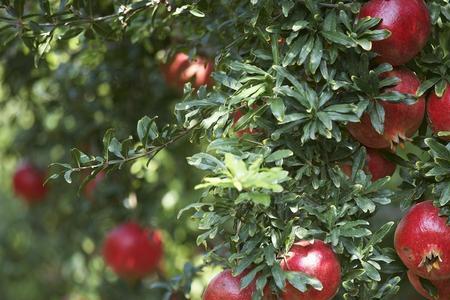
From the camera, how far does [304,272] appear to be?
4.38 ft

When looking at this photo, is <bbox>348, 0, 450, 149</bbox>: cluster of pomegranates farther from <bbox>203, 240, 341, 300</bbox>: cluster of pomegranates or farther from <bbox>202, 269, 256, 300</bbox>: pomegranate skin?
Answer: <bbox>202, 269, 256, 300</bbox>: pomegranate skin

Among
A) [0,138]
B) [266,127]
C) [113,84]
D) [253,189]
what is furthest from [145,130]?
[0,138]

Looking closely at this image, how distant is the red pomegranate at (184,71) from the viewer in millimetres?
2250

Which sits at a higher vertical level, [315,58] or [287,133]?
[315,58]

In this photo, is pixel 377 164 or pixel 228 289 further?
pixel 377 164

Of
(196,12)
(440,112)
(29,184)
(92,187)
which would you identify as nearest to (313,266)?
(440,112)

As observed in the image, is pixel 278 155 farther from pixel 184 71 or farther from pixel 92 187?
pixel 92 187

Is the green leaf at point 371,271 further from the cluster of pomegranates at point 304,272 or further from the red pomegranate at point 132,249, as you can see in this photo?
the red pomegranate at point 132,249

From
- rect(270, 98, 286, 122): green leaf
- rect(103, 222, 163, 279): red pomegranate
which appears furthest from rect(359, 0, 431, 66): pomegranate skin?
rect(103, 222, 163, 279): red pomegranate

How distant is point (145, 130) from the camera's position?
153cm

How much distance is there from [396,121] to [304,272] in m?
0.32

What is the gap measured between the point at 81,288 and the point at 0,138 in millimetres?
768

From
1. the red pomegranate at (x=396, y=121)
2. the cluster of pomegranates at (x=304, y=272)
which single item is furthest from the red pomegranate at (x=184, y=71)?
the cluster of pomegranates at (x=304, y=272)

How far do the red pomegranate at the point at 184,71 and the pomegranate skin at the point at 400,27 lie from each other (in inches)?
32.2
